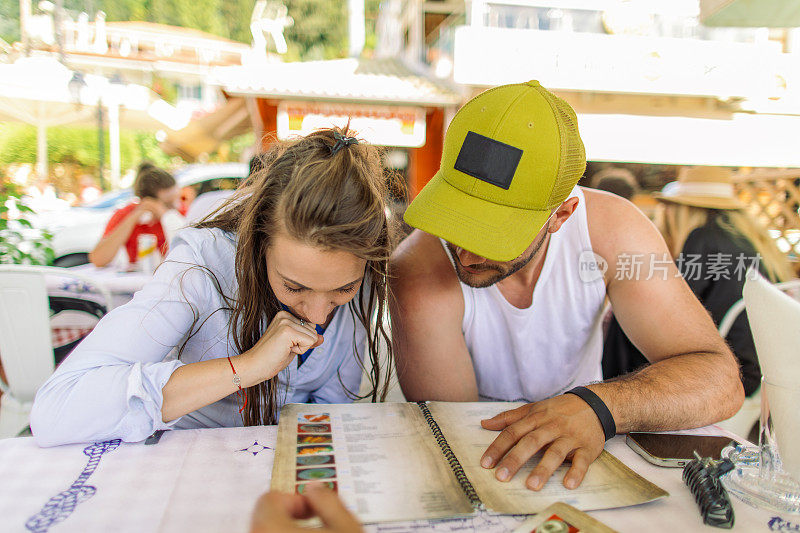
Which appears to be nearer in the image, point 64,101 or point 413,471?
point 413,471

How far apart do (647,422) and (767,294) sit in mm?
386

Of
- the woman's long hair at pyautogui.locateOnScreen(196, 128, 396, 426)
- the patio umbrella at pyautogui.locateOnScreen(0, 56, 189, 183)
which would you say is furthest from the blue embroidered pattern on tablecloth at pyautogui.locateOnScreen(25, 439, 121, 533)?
the patio umbrella at pyautogui.locateOnScreen(0, 56, 189, 183)

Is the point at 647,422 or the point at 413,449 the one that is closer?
the point at 413,449

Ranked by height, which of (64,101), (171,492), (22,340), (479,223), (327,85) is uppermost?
(327,85)

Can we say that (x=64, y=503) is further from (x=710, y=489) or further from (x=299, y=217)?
(x=710, y=489)

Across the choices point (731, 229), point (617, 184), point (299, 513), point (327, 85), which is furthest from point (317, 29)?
point (299, 513)

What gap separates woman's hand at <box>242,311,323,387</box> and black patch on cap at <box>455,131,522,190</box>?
0.49m

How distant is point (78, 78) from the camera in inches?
203

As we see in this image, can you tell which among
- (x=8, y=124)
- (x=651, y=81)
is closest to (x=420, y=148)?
(x=651, y=81)

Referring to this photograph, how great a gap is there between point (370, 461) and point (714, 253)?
1976 millimetres

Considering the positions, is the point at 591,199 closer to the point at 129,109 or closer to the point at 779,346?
the point at 779,346

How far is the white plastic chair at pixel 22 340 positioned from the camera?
1.97 meters

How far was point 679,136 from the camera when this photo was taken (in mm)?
4859

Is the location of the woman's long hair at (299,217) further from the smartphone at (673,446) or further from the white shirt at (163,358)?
the smartphone at (673,446)
